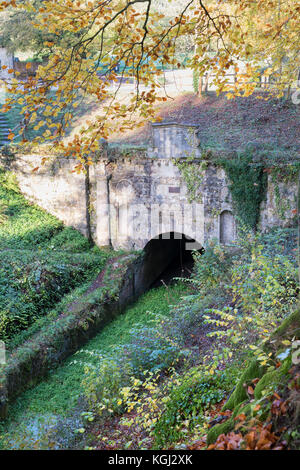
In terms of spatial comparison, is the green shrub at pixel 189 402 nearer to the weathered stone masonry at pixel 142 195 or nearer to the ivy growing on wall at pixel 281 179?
the ivy growing on wall at pixel 281 179

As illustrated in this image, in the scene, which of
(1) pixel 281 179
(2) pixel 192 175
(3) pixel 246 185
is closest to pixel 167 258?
(2) pixel 192 175

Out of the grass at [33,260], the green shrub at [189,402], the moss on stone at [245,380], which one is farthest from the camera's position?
the grass at [33,260]

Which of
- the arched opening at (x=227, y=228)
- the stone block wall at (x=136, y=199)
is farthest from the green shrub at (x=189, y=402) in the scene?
the arched opening at (x=227, y=228)

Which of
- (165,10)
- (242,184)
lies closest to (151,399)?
(242,184)

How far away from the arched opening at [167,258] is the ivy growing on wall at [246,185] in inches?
99.6

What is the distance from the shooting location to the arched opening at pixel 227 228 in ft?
45.5

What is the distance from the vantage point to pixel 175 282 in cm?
1588

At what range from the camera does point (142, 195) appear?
15016 mm

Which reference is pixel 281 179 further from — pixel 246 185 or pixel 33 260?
pixel 33 260

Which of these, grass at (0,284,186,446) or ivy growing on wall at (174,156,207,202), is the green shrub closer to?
grass at (0,284,186,446)

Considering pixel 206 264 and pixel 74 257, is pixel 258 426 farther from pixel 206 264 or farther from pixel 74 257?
pixel 74 257

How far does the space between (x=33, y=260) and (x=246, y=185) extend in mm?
6724

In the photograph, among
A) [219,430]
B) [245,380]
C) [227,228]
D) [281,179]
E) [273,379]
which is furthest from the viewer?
[227,228]
